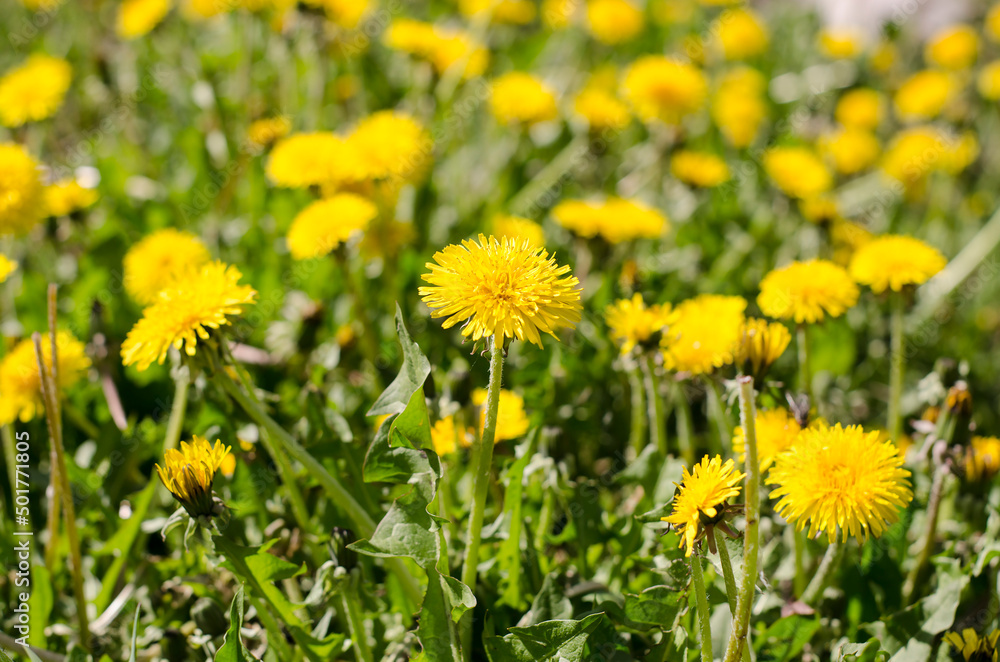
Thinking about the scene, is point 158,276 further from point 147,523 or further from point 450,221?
point 450,221

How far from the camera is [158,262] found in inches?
86.2

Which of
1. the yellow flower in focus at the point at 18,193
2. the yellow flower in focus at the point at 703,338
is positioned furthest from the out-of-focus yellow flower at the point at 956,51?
the yellow flower in focus at the point at 18,193

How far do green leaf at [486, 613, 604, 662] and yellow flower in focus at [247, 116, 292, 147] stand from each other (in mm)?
2129

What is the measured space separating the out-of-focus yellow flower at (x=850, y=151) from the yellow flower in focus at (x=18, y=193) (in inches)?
129

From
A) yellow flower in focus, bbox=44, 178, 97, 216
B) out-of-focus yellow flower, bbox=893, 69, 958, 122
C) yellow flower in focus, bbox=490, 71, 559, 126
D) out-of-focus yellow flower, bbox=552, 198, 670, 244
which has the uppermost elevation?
out-of-focus yellow flower, bbox=893, 69, 958, 122

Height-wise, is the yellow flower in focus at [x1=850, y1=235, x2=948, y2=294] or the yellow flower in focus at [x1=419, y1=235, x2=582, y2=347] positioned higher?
the yellow flower in focus at [x1=850, y1=235, x2=948, y2=294]

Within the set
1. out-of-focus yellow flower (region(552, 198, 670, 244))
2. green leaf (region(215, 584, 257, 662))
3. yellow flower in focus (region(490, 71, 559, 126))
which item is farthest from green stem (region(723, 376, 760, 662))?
yellow flower in focus (region(490, 71, 559, 126))

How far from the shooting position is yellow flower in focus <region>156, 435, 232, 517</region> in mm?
1283

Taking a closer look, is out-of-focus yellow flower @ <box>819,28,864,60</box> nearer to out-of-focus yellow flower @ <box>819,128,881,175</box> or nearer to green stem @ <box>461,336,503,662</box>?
out-of-focus yellow flower @ <box>819,128,881,175</box>

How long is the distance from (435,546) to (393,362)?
38.3 inches

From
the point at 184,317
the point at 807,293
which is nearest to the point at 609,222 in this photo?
the point at 807,293

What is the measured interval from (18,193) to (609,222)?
5.74 ft

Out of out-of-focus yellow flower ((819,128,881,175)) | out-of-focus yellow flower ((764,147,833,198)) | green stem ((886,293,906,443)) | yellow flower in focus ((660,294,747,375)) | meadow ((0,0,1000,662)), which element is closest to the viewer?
meadow ((0,0,1000,662))

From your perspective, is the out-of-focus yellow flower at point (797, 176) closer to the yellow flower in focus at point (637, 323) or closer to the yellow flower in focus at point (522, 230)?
the yellow flower in focus at point (522, 230)
